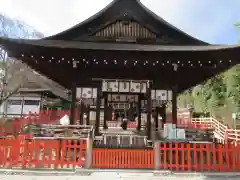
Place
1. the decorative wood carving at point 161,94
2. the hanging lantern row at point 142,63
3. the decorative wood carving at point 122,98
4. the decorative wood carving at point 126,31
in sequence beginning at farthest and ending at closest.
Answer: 1. the decorative wood carving at point 122,98
2. the decorative wood carving at point 126,31
3. the decorative wood carving at point 161,94
4. the hanging lantern row at point 142,63

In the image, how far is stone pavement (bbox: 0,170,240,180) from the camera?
7910 mm

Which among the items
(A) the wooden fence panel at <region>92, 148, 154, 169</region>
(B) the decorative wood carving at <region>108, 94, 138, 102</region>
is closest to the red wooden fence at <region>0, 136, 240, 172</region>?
(A) the wooden fence panel at <region>92, 148, 154, 169</region>

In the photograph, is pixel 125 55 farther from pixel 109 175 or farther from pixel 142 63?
pixel 109 175

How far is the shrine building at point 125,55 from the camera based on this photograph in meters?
9.55

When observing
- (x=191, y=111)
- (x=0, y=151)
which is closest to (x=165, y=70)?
(x=0, y=151)

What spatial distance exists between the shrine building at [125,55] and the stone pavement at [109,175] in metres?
2.69

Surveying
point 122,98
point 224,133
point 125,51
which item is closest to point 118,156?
point 125,51

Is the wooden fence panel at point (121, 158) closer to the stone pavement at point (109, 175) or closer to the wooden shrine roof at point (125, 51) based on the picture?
the stone pavement at point (109, 175)

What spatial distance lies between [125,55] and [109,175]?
4761 millimetres

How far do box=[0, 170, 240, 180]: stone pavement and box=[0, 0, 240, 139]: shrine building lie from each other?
2.69m

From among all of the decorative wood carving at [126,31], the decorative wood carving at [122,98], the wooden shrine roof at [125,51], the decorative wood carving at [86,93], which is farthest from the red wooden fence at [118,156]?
the decorative wood carving at [122,98]

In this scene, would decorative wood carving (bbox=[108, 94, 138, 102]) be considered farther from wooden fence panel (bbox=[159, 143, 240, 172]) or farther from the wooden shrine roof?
wooden fence panel (bbox=[159, 143, 240, 172])

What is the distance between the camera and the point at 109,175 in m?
8.19

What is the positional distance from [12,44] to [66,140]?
437 centimetres
